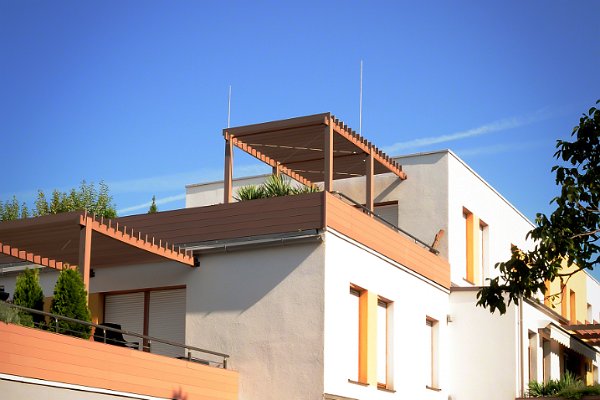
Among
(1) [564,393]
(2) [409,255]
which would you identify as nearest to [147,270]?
(2) [409,255]

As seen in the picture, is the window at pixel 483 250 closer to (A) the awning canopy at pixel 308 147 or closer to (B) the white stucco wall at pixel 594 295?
(A) the awning canopy at pixel 308 147

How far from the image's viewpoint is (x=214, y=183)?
1320 inches

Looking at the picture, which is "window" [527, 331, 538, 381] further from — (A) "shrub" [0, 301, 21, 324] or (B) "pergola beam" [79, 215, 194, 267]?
(A) "shrub" [0, 301, 21, 324]

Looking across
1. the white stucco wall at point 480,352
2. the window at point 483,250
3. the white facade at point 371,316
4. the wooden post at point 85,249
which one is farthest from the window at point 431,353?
the wooden post at point 85,249

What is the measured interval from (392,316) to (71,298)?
8.36m

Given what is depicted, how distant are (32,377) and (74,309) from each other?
8.69 ft

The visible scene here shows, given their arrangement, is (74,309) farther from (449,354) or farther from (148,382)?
(449,354)

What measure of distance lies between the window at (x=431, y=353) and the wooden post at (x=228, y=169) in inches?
250

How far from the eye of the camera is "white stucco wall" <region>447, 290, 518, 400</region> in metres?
27.4

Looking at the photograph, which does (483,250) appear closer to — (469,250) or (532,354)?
(469,250)

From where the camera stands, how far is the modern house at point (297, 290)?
21078mm

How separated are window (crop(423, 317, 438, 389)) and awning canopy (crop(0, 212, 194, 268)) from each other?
7.14 meters

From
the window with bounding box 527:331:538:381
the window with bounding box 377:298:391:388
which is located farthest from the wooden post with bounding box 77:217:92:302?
the window with bounding box 527:331:538:381

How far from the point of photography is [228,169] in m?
24.9
